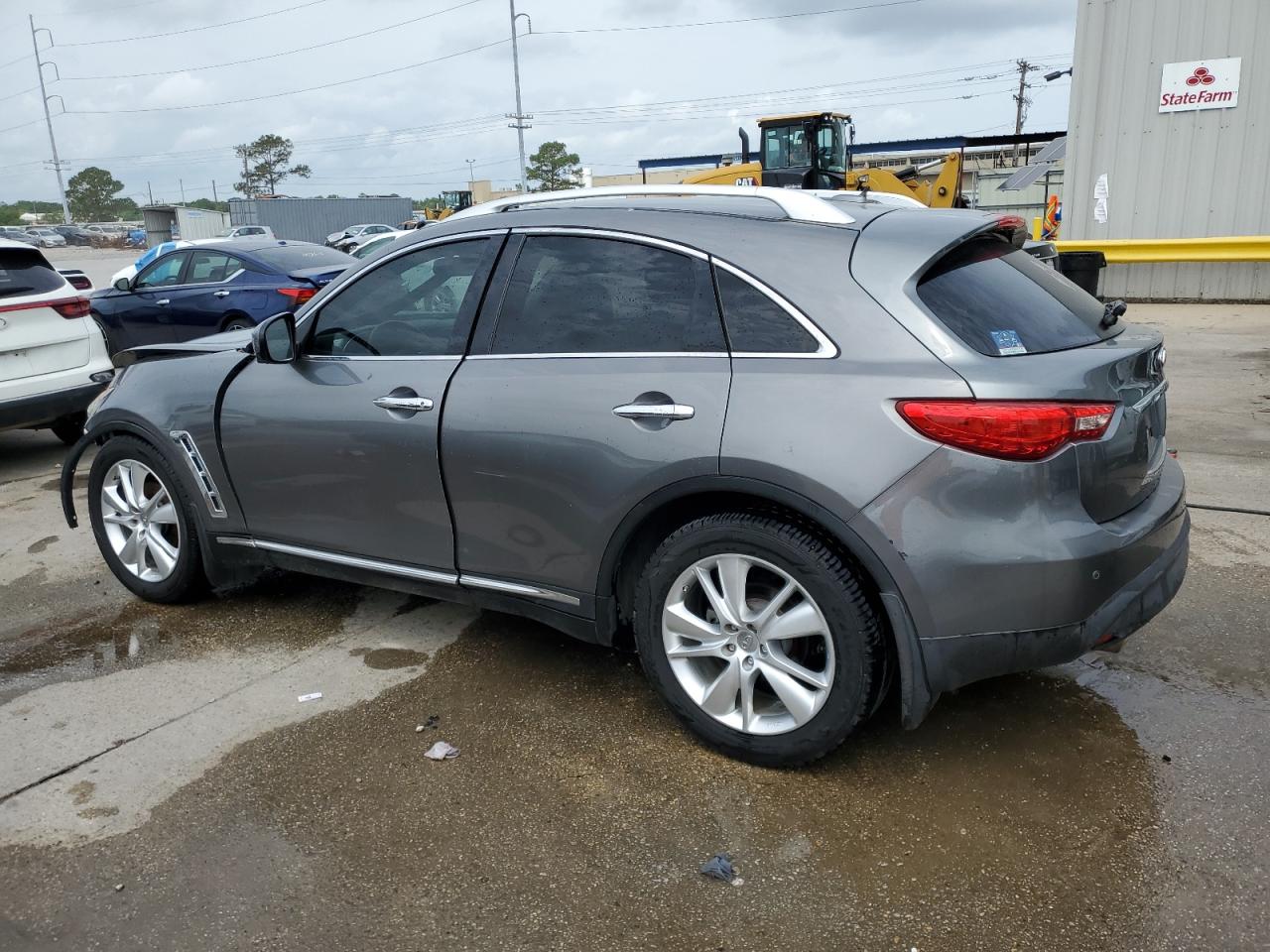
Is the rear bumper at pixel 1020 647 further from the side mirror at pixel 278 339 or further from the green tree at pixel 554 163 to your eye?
the green tree at pixel 554 163

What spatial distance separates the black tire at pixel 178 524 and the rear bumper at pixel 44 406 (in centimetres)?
300

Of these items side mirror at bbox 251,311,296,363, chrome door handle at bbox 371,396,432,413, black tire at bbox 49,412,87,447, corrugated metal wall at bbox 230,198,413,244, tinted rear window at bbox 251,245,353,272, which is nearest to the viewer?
chrome door handle at bbox 371,396,432,413

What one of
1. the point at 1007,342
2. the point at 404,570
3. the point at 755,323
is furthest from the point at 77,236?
the point at 1007,342

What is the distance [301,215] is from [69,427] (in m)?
50.6

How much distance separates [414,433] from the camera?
3607 millimetres

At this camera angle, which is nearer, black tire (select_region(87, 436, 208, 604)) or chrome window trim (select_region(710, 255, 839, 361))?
chrome window trim (select_region(710, 255, 839, 361))

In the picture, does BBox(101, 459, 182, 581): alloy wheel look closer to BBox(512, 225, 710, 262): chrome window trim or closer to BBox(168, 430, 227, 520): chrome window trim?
BBox(168, 430, 227, 520): chrome window trim

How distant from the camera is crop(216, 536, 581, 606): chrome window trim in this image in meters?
3.49

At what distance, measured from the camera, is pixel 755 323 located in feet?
10.1

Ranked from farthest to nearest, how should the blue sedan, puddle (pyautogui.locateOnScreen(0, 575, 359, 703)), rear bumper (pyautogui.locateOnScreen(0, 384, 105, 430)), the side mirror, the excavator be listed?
the excavator < the blue sedan < rear bumper (pyautogui.locateOnScreen(0, 384, 105, 430)) < puddle (pyautogui.locateOnScreen(0, 575, 359, 703)) < the side mirror

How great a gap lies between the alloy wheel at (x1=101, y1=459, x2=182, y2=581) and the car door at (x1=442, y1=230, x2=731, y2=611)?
170 cm

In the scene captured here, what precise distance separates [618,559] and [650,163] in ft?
109

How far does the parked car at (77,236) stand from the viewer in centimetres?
6849

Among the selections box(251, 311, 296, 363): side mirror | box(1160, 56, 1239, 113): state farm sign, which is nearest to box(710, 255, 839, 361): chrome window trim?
box(251, 311, 296, 363): side mirror
